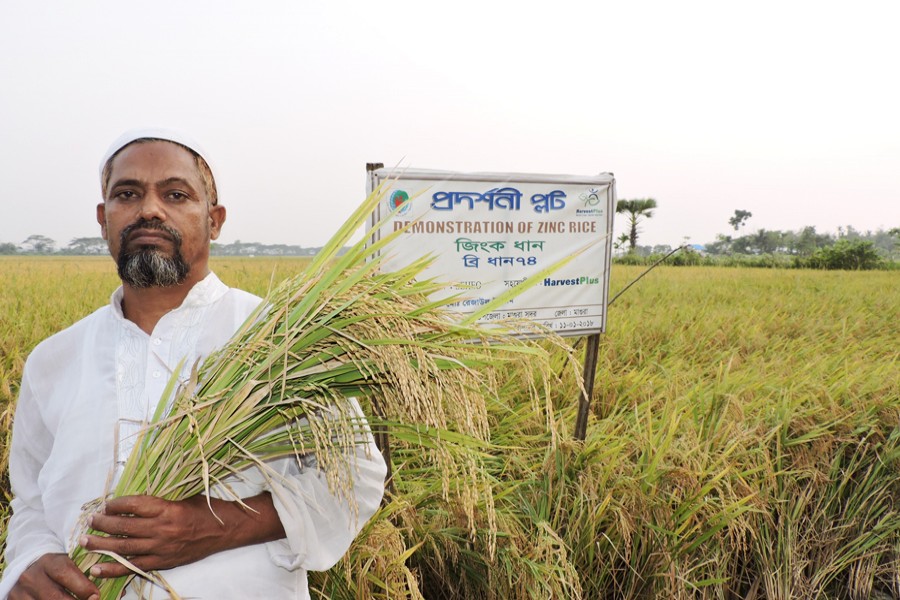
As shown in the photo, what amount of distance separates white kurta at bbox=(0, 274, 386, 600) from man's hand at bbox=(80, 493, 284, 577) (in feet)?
0.31

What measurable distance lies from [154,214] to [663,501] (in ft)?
7.57

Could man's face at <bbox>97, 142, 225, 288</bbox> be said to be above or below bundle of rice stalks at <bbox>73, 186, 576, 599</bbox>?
above

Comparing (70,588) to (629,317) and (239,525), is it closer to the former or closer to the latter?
(239,525)

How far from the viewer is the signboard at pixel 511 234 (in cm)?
315

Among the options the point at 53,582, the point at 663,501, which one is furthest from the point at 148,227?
the point at 663,501

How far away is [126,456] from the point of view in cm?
153

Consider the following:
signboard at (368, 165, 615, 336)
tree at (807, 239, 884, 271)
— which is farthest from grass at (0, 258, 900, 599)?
tree at (807, 239, 884, 271)

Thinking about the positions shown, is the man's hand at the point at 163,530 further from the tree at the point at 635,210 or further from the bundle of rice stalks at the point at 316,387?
the tree at the point at 635,210

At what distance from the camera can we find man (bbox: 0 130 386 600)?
1.38 m

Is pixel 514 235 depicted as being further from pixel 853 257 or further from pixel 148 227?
pixel 853 257

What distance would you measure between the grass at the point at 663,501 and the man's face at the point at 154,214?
43cm

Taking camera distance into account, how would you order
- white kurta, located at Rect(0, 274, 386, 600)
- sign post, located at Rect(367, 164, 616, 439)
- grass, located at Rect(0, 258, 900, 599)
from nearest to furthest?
white kurta, located at Rect(0, 274, 386, 600), grass, located at Rect(0, 258, 900, 599), sign post, located at Rect(367, 164, 616, 439)

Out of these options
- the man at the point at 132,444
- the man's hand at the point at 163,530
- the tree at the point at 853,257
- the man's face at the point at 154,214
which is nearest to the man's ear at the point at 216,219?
the man at the point at 132,444

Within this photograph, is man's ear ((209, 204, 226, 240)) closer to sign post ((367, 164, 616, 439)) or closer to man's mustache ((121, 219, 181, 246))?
man's mustache ((121, 219, 181, 246))
